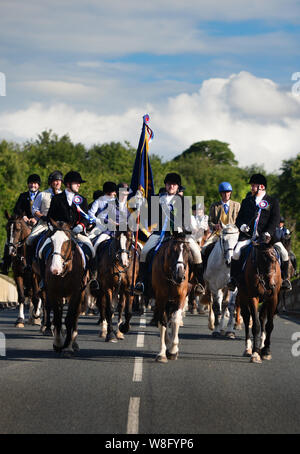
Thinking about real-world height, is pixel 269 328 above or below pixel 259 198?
below

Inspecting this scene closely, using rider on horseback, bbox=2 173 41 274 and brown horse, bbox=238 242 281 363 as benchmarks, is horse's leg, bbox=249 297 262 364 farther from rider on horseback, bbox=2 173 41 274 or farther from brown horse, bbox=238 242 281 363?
rider on horseback, bbox=2 173 41 274

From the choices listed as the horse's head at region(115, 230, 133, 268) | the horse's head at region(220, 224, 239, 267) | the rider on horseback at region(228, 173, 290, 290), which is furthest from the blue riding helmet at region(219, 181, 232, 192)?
the rider on horseback at region(228, 173, 290, 290)

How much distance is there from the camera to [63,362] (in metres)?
13.6

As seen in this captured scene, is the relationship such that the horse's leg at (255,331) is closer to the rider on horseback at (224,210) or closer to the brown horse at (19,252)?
the rider on horseback at (224,210)

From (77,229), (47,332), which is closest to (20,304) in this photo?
(47,332)

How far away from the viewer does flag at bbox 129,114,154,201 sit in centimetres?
1728

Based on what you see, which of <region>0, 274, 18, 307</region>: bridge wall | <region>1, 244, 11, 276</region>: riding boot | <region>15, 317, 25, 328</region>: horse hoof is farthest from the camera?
<region>0, 274, 18, 307</region>: bridge wall

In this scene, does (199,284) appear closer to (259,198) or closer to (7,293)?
(259,198)

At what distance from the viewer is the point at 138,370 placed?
12.7m

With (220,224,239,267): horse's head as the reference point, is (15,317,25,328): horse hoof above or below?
below

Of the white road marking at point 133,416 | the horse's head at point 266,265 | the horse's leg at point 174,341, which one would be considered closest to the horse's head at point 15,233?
the horse's leg at point 174,341

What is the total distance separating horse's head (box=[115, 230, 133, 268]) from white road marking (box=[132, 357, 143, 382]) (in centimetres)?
317

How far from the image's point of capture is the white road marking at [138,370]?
12.0m

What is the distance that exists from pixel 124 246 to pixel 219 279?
107 inches
